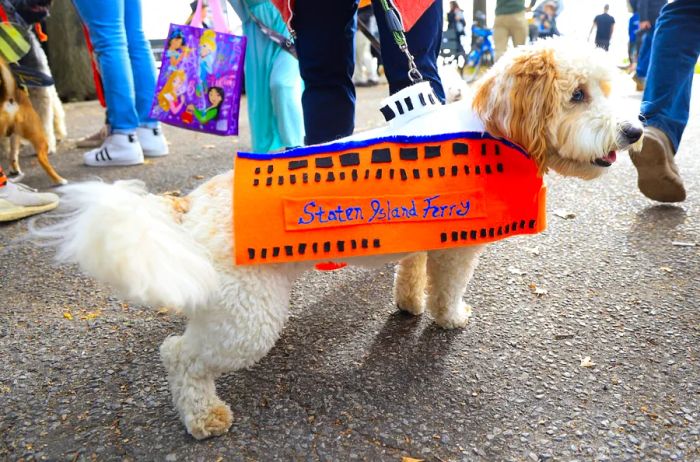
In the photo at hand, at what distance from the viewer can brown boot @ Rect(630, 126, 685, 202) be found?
3.04 meters

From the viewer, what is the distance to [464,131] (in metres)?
1.79

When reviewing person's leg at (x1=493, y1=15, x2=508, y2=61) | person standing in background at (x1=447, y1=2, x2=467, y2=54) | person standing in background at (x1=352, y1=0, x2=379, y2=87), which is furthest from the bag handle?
person standing in background at (x1=447, y1=2, x2=467, y2=54)

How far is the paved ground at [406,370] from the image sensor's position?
1601 mm

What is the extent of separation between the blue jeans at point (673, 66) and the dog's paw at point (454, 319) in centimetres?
182

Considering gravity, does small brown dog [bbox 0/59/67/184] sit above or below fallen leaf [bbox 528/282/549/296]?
above

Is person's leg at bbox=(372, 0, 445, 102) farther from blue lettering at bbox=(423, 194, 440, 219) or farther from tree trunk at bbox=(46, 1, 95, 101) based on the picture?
tree trunk at bbox=(46, 1, 95, 101)

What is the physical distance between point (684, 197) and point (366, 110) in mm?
5420

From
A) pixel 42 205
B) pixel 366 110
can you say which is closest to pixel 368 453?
pixel 42 205

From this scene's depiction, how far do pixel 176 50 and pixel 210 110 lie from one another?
0.52 m

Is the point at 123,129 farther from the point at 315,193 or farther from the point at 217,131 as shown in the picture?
the point at 315,193

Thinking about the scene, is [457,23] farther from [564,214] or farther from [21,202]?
[21,202]

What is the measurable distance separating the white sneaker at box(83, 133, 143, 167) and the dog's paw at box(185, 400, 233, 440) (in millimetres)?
3669

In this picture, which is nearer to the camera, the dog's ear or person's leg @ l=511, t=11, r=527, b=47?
the dog's ear

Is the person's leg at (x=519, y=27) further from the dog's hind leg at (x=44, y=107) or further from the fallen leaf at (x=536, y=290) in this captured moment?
the fallen leaf at (x=536, y=290)
